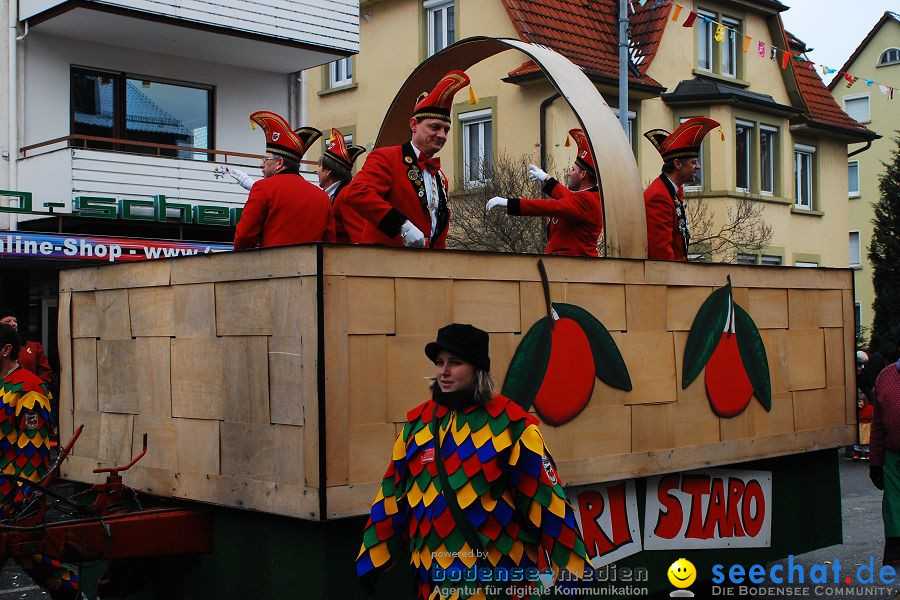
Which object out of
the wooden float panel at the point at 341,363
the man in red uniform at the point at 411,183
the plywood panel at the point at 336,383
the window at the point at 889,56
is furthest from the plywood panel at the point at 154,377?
the window at the point at 889,56

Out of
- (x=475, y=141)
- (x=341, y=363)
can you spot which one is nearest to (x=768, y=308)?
(x=341, y=363)

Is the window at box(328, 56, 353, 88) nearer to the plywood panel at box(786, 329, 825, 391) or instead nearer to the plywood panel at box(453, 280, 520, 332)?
the plywood panel at box(786, 329, 825, 391)

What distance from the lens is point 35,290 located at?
678 inches

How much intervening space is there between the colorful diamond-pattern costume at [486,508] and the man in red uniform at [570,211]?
2879 mm

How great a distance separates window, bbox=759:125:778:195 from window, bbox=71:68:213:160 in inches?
523

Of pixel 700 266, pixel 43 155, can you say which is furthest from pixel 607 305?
pixel 43 155

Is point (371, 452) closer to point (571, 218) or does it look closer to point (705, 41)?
point (571, 218)

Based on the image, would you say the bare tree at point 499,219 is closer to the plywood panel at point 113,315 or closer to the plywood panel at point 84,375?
the plywood panel at point 84,375

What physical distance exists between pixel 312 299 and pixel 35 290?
1397 cm

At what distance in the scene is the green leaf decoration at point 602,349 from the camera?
17.9ft

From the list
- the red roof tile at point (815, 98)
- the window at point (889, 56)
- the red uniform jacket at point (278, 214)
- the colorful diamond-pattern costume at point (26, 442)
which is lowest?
the colorful diamond-pattern costume at point (26, 442)

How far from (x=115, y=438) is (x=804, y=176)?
2491 centimetres

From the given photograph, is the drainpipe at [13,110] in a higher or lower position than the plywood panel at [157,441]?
higher

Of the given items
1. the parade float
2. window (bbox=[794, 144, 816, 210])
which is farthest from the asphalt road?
window (bbox=[794, 144, 816, 210])
